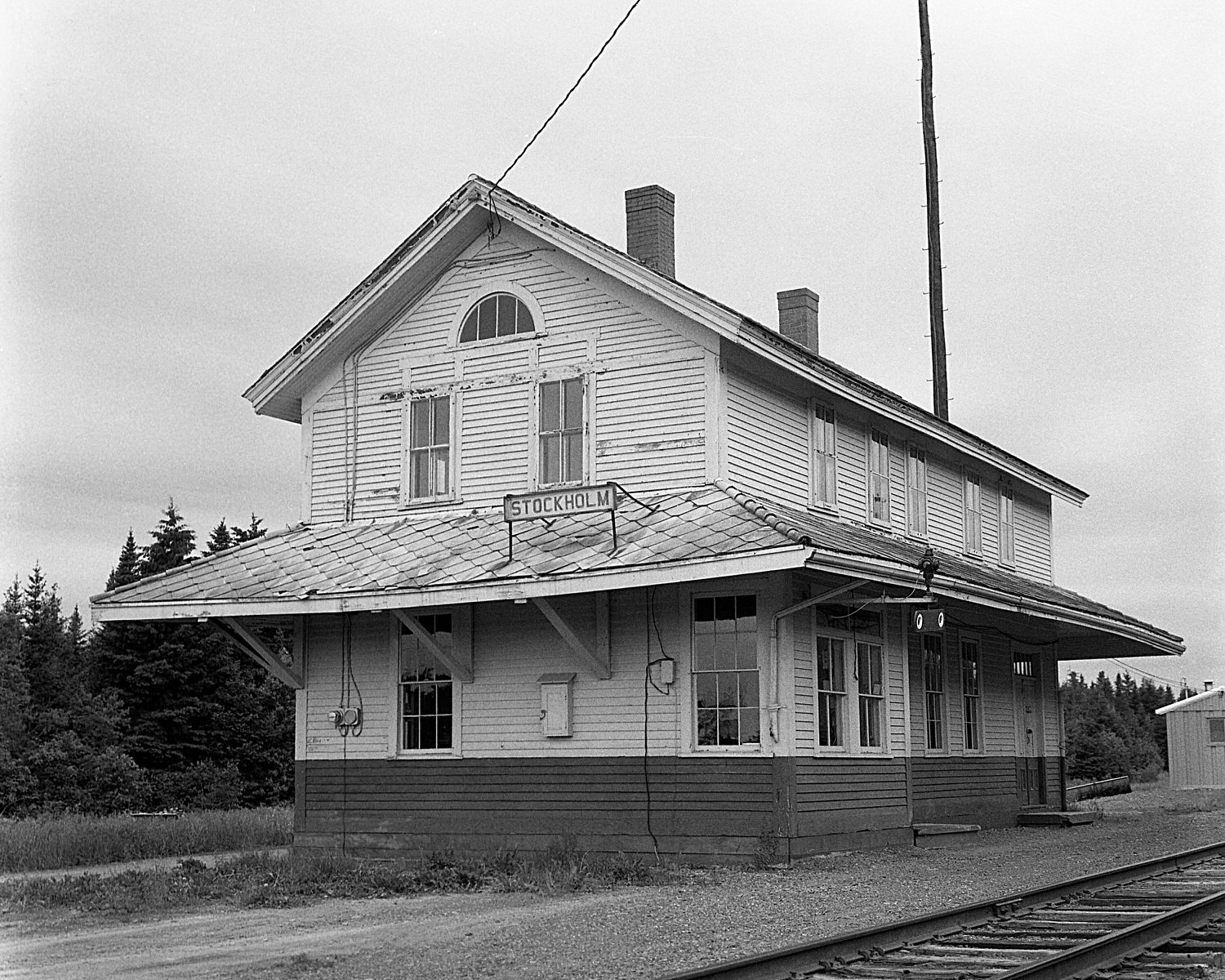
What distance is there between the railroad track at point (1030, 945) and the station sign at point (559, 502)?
627 centimetres

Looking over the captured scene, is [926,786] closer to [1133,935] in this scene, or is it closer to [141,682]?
[1133,935]

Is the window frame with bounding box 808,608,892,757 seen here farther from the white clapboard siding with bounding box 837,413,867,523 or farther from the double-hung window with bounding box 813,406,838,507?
the white clapboard siding with bounding box 837,413,867,523

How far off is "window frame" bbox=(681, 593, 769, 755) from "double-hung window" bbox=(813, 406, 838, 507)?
3143mm

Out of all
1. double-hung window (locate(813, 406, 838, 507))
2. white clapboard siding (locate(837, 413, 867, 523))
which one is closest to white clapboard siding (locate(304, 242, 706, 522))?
double-hung window (locate(813, 406, 838, 507))

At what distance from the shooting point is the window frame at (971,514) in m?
25.4

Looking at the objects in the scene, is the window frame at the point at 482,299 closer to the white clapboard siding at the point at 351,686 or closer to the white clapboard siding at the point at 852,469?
the white clapboard siding at the point at 351,686

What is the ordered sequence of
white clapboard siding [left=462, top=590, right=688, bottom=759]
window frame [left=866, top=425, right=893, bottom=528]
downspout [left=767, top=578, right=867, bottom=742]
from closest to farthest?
downspout [left=767, top=578, right=867, bottom=742]
white clapboard siding [left=462, top=590, right=688, bottom=759]
window frame [left=866, top=425, right=893, bottom=528]

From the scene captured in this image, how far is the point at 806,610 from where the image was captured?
17672 millimetres

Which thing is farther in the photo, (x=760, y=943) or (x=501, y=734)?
(x=501, y=734)

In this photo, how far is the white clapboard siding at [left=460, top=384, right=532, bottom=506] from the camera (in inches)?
761

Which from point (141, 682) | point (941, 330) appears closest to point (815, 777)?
point (941, 330)

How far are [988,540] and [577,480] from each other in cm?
1019

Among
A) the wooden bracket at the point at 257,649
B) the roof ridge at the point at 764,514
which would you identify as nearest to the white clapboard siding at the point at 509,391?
the roof ridge at the point at 764,514

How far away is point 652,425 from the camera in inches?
725
